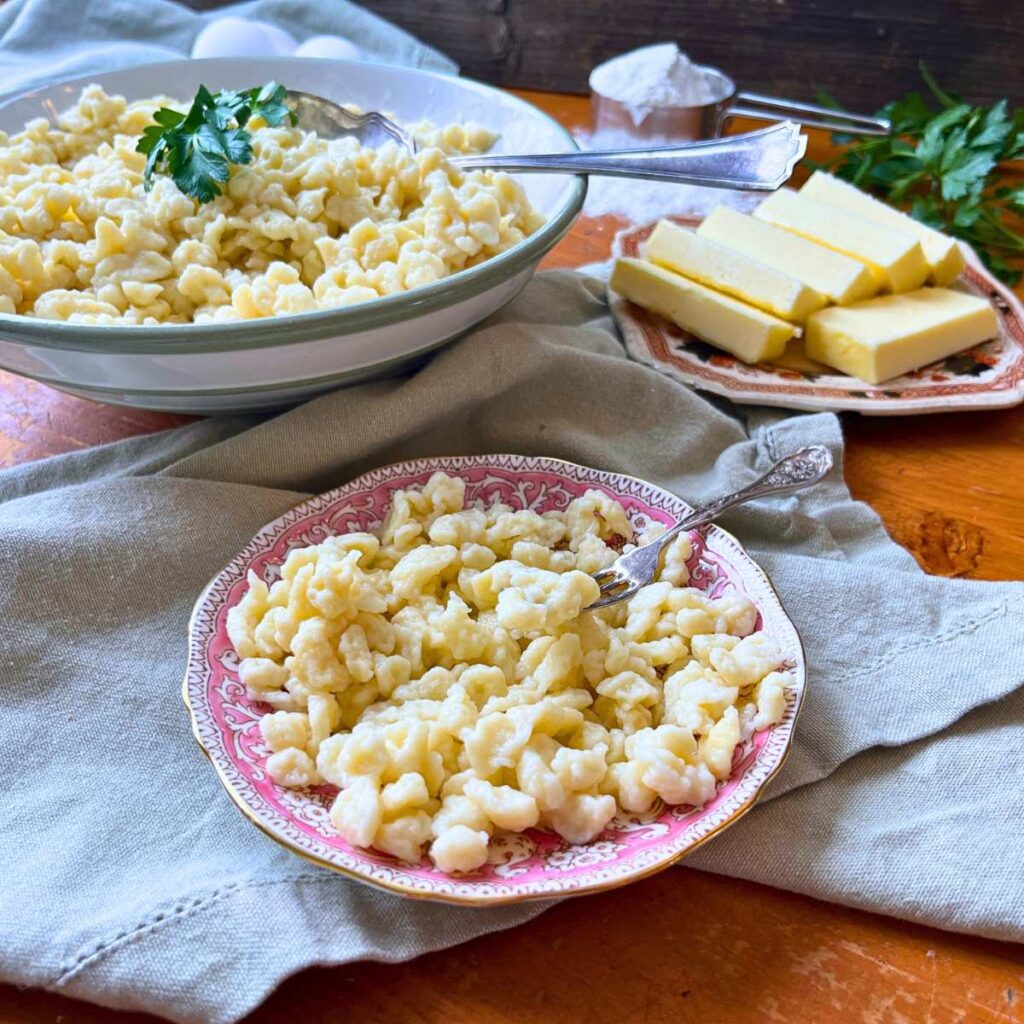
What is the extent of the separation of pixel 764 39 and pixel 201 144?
1.36 metres

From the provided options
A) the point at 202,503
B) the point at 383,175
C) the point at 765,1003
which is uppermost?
the point at 383,175

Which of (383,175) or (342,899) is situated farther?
(383,175)

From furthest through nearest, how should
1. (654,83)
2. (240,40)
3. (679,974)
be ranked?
(240,40)
(654,83)
(679,974)

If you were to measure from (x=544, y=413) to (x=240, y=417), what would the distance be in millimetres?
342

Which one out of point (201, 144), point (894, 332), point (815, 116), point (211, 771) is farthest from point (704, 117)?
point (211, 771)

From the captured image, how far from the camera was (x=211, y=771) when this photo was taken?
2.88ft

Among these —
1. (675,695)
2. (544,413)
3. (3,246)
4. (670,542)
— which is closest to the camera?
(675,695)

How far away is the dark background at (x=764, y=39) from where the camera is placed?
201 centimetres

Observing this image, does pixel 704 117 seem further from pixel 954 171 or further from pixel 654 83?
pixel 954 171

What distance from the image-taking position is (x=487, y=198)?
1170 millimetres

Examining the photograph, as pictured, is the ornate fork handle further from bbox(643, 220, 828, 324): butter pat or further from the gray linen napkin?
bbox(643, 220, 828, 324): butter pat

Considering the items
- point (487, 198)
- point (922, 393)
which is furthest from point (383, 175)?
point (922, 393)

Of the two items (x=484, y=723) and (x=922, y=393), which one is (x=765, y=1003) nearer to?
(x=484, y=723)

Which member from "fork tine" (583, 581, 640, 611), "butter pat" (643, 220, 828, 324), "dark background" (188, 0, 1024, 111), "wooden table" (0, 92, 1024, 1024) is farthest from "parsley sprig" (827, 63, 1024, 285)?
"wooden table" (0, 92, 1024, 1024)
